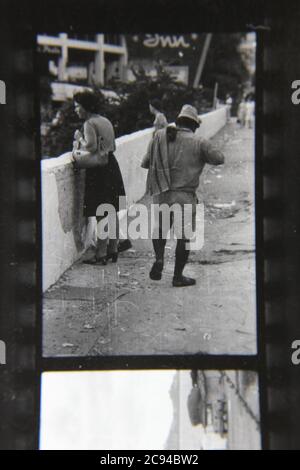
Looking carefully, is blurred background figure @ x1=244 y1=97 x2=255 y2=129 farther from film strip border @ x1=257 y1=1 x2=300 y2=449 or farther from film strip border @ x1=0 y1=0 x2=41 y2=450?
film strip border @ x1=0 y1=0 x2=41 y2=450

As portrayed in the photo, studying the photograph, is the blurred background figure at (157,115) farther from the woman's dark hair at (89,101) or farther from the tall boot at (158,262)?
the tall boot at (158,262)

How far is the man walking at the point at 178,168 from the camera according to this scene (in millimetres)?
4531

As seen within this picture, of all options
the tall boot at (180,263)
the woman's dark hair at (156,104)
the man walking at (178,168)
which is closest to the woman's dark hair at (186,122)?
the man walking at (178,168)

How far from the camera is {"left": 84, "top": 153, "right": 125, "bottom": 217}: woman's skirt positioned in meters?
4.59

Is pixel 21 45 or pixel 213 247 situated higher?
Result: pixel 21 45

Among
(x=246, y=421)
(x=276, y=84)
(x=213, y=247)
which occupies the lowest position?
(x=246, y=421)

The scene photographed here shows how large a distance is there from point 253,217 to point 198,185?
380 mm

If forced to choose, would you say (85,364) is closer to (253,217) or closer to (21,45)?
(253,217)

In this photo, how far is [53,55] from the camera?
4406 millimetres

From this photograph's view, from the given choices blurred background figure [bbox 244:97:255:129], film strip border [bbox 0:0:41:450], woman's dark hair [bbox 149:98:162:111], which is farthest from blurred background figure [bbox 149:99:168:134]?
film strip border [bbox 0:0:41:450]

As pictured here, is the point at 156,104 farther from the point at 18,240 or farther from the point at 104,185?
the point at 18,240

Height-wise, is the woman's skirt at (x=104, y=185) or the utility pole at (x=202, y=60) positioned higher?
the utility pole at (x=202, y=60)

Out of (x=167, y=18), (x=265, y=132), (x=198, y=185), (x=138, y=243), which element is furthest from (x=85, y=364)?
(x=167, y=18)

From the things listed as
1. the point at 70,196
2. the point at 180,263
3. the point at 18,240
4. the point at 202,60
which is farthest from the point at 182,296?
the point at 202,60
